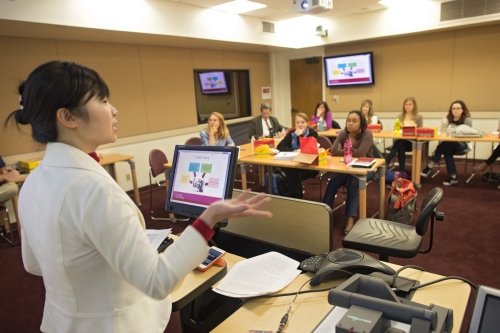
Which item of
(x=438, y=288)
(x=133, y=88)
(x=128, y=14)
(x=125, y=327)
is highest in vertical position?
(x=128, y=14)

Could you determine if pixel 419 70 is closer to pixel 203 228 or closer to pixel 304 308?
pixel 304 308

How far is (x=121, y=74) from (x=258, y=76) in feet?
11.4

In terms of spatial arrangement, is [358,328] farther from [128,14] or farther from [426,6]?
[426,6]

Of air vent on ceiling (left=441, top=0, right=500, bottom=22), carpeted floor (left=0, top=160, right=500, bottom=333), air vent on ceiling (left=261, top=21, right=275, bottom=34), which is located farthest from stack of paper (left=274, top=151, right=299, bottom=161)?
air vent on ceiling (left=441, top=0, right=500, bottom=22)

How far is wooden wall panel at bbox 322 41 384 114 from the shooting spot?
23.1 feet

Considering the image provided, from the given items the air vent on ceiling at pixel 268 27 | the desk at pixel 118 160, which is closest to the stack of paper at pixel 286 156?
the desk at pixel 118 160

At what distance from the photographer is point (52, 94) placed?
0.84 meters

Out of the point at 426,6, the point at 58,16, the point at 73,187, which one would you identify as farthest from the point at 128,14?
the point at 426,6

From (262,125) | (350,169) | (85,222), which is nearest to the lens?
(85,222)

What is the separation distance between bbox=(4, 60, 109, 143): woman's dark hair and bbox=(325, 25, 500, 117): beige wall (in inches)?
276

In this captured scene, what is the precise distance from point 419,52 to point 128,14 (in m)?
5.32

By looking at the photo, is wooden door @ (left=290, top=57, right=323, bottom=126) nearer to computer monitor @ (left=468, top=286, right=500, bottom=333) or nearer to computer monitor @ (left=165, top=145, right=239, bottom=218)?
computer monitor @ (left=165, top=145, right=239, bottom=218)

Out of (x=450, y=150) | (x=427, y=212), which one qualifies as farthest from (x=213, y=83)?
(x=427, y=212)

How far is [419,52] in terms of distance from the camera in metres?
6.57
